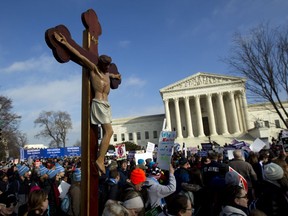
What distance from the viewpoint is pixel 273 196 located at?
365cm

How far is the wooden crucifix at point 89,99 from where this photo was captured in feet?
9.04

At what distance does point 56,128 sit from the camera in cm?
6303

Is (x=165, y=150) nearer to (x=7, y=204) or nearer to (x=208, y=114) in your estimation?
(x=7, y=204)

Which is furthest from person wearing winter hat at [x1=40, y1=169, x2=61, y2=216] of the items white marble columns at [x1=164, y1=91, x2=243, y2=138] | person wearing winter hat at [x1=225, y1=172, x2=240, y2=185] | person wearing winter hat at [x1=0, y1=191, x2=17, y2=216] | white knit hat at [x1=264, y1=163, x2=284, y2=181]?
white marble columns at [x1=164, y1=91, x2=243, y2=138]

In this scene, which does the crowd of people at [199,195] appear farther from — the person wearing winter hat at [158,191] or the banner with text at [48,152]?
the banner with text at [48,152]

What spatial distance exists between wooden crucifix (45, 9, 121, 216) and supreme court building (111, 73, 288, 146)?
50.0 m

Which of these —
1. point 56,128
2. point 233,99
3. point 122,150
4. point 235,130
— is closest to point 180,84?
point 233,99

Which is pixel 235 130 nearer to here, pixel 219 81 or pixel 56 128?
pixel 219 81

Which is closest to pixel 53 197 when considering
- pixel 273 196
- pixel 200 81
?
pixel 273 196

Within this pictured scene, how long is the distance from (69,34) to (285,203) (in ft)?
11.9

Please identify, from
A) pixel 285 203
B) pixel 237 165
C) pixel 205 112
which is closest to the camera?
pixel 285 203

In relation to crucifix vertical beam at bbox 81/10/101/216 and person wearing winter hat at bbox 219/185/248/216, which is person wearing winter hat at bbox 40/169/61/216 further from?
person wearing winter hat at bbox 219/185/248/216

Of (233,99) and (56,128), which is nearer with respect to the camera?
(233,99)

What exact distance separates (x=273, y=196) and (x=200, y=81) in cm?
5601
